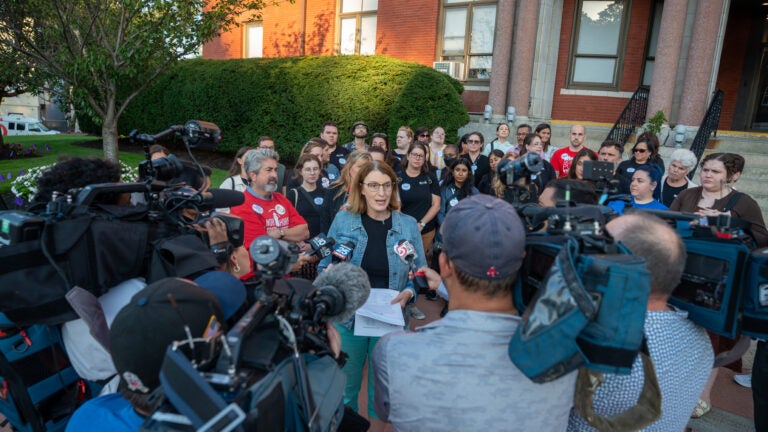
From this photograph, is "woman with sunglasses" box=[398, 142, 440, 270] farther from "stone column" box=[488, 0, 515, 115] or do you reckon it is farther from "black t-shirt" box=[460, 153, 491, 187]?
"stone column" box=[488, 0, 515, 115]

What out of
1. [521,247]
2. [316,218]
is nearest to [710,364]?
[521,247]

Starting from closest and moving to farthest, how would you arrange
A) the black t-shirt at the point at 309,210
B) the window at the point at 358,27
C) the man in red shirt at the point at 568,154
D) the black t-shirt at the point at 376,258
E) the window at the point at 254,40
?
1. the black t-shirt at the point at 376,258
2. the black t-shirt at the point at 309,210
3. the man in red shirt at the point at 568,154
4. the window at the point at 358,27
5. the window at the point at 254,40

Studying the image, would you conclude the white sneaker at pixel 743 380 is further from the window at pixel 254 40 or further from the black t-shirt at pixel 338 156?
the window at pixel 254 40

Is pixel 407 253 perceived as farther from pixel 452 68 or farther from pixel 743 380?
pixel 452 68

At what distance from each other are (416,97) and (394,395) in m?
9.43

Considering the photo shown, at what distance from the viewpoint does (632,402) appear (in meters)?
1.52

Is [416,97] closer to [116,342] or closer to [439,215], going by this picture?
[439,215]

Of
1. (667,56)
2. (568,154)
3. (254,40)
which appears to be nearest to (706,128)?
(667,56)

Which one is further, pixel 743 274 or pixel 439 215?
pixel 439 215

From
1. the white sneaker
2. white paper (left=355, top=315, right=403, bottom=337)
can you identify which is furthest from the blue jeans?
the white sneaker

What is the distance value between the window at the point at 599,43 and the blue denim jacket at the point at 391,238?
36.2 ft

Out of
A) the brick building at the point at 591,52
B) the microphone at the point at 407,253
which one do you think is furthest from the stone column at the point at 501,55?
the microphone at the point at 407,253

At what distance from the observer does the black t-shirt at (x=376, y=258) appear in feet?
10.6

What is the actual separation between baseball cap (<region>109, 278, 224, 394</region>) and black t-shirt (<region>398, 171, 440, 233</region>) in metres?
4.59
